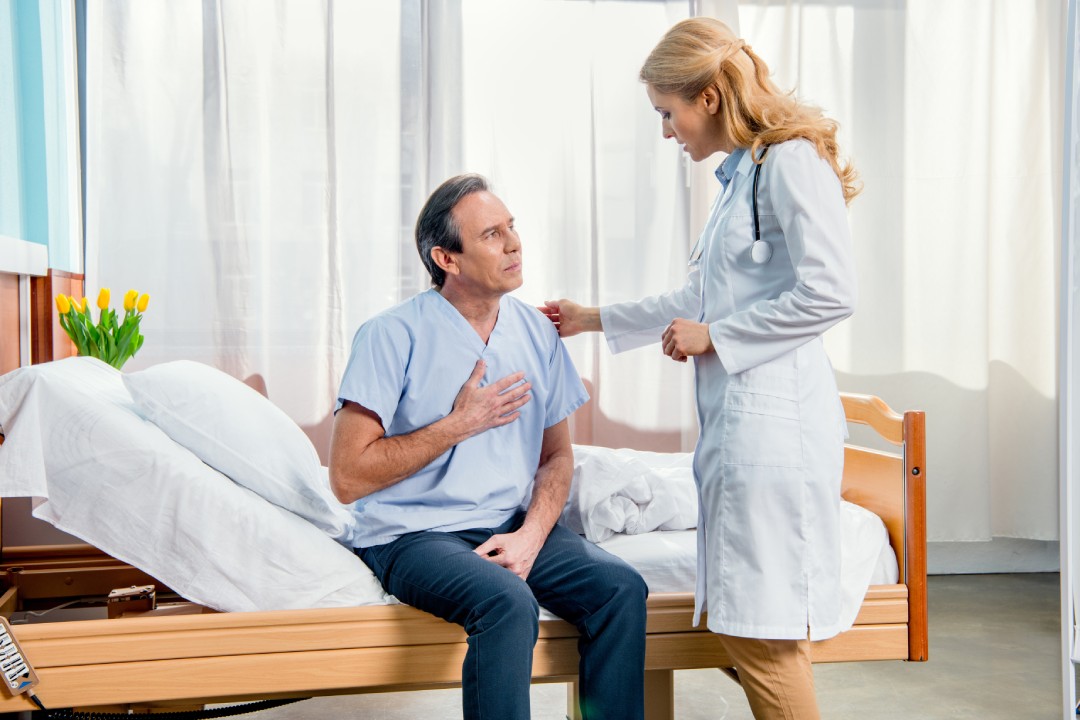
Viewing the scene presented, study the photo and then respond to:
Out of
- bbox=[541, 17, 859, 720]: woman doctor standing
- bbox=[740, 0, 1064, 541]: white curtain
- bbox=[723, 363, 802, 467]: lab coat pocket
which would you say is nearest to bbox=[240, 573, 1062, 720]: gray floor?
bbox=[740, 0, 1064, 541]: white curtain

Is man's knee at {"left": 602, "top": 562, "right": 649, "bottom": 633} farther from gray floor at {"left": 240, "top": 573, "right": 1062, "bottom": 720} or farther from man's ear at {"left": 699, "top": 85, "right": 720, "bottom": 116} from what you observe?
gray floor at {"left": 240, "top": 573, "right": 1062, "bottom": 720}

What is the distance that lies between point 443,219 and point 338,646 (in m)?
0.74

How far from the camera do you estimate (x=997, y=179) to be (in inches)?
143

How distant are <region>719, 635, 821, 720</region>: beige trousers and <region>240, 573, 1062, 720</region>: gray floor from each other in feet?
3.08

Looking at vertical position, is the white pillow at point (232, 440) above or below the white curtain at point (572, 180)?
below

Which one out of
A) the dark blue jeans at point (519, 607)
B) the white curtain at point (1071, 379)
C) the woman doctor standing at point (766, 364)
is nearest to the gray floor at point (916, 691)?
the white curtain at point (1071, 379)

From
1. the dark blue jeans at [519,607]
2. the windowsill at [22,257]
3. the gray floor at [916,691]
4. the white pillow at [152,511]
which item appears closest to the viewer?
the dark blue jeans at [519,607]

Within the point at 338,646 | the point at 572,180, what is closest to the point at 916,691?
the point at 338,646

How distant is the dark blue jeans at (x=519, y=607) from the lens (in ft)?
4.72

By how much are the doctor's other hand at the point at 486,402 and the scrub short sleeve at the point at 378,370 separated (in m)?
0.11

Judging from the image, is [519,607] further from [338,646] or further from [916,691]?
[916,691]

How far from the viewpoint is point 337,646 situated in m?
1.56

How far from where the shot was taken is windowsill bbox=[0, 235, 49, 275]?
207 cm

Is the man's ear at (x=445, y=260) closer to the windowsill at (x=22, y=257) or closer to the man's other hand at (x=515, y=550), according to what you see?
the man's other hand at (x=515, y=550)
